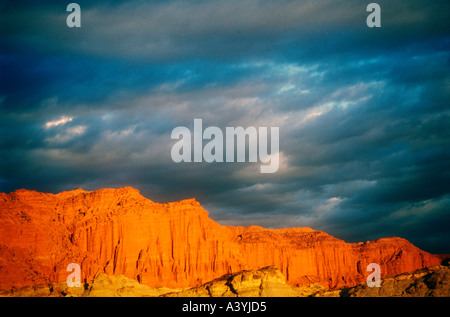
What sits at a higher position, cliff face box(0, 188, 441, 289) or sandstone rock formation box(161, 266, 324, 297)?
cliff face box(0, 188, 441, 289)

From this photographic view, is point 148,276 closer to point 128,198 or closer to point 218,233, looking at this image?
point 128,198

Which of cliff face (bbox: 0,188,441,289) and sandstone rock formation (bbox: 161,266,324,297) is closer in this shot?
sandstone rock formation (bbox: 161,266,324,297)

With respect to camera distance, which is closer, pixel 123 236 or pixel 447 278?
pixel 447 278

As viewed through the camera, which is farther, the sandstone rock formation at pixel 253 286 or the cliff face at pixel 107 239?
the cliff face at pixel 107 239

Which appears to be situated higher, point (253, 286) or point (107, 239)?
point (107, 239)

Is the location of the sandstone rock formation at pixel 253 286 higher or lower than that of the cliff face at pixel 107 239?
lower

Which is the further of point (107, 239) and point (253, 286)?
point (107, 239)
